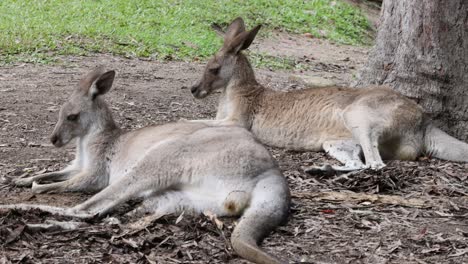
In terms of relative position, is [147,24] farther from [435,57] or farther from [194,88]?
[435,57]

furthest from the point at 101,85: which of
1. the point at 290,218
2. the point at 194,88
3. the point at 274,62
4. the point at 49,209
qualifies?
the point at 274,62

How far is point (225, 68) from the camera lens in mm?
8344

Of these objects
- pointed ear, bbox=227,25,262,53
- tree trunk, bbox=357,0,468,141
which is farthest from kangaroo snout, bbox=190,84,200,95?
tree trunk, bbox=357,0,468,141

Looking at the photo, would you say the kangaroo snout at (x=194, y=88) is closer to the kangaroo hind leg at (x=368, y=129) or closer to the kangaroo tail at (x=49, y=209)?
the kangaroo hind leg at (x=368, y=129)

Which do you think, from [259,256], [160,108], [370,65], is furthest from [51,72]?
[259,256]

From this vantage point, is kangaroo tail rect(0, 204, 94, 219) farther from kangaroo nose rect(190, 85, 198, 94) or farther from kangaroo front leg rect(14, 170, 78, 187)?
kangaroo nose rect(190, 85, 198, 94)

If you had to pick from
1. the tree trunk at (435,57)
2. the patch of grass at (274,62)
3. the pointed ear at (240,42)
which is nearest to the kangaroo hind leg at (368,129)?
the tree trunk at (435,57)

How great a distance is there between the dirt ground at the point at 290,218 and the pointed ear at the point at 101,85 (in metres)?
0.81

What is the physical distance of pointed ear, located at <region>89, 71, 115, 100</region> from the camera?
6219mm

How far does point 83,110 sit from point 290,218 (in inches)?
71.5

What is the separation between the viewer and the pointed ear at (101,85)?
6219 mm

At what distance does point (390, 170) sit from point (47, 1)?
920 centimetres

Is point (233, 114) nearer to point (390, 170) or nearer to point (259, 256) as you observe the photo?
point (390, 170)

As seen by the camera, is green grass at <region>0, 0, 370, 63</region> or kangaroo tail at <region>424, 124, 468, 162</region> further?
green grass at <region>0, 0, 370, 63</region>
